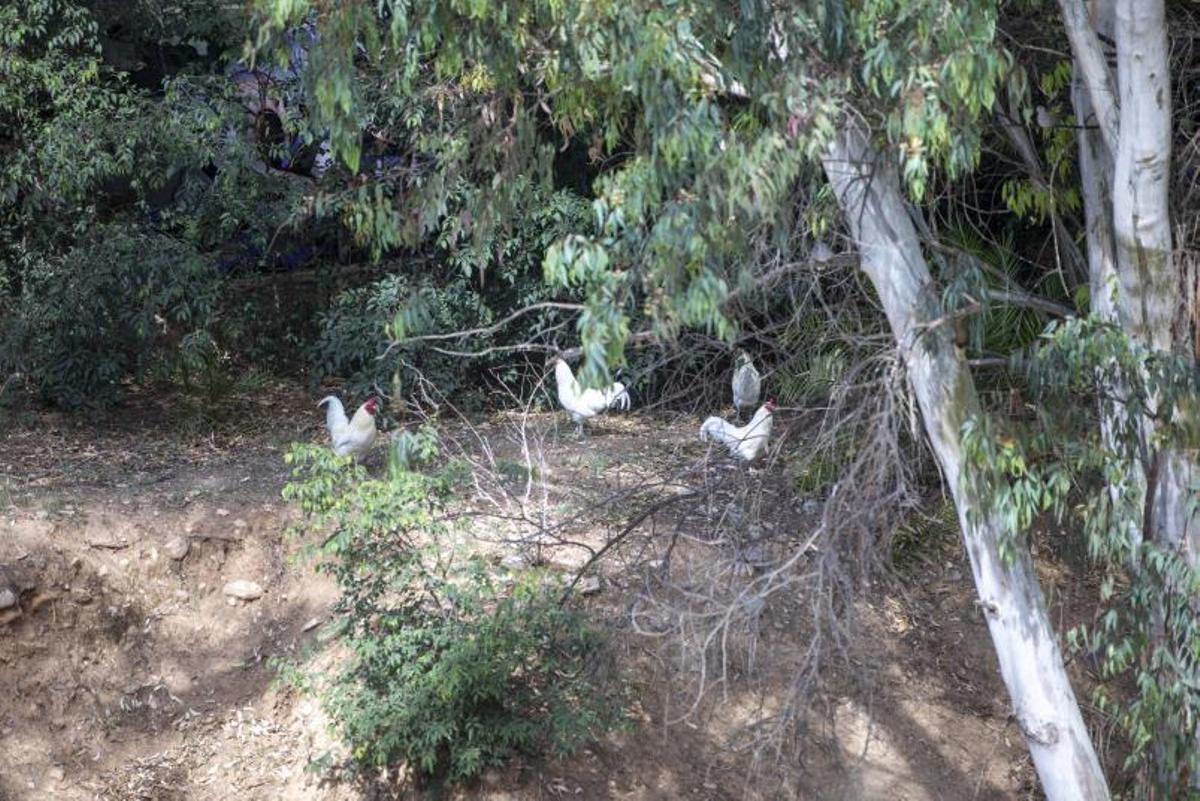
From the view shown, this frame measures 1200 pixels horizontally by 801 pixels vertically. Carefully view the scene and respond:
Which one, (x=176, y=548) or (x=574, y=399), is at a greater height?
(x=574, y=399)

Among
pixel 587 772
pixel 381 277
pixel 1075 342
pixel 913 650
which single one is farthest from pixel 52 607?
pixel 1075 342

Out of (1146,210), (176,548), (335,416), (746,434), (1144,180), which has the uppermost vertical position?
(1144,180)

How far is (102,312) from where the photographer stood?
11.7 m

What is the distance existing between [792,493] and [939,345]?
222cm

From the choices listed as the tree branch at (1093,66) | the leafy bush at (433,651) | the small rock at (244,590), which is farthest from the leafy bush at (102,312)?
the tree branch at (1093,66)

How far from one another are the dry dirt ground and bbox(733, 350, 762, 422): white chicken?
1.39 metres

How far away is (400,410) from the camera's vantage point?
12.1m

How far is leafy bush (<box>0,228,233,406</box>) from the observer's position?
11.5 metres

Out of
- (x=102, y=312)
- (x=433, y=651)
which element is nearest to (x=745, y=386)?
(x=433, y=651)

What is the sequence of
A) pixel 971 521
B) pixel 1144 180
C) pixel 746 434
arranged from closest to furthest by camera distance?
pixel 971 521
pixel 1144 180
pixel 746 434

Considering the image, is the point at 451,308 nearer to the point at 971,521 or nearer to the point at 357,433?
the point at 357,433

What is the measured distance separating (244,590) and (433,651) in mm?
2067

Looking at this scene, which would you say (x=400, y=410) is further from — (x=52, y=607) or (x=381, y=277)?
(x=52, y=607)

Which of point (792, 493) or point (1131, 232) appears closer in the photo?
point (1131, 232)
